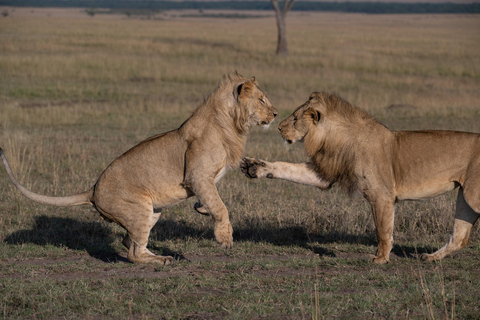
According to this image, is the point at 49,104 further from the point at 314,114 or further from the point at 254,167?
the point at 314,114

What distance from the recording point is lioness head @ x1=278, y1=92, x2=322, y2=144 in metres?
5.04

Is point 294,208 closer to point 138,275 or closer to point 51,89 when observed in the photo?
point 138,275

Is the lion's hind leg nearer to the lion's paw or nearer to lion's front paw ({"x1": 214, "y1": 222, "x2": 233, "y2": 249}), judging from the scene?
lion's front paw ({"x1": 214, "y1": 222, "x2": 233, "y2": 249})

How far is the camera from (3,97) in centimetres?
1557

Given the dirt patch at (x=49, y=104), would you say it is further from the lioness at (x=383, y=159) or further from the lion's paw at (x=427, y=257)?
the lion's paw at (x=427, y=257)

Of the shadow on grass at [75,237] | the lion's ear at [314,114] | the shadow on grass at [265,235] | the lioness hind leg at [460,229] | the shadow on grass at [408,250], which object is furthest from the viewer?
the shadow on grass at [265,235]

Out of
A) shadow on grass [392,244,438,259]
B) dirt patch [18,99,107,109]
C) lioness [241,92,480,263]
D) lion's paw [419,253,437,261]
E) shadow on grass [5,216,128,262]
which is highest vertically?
lioness [241,92,480,263]

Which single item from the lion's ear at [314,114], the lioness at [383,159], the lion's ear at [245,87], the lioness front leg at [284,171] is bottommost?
the lioness front leg at [284,171]

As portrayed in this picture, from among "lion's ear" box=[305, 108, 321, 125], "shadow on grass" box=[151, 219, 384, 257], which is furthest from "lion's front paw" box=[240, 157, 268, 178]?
"shadow on grass" box=[151, 219, 384, 257]

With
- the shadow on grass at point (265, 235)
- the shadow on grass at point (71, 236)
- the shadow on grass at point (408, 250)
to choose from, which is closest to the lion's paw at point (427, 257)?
the shadow on grass at point (408, 250)

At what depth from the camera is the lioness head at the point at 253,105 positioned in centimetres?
503

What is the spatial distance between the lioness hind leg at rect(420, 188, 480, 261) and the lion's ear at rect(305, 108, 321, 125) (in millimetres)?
1283

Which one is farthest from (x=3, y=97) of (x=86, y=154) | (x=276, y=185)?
(x=276, y=185)

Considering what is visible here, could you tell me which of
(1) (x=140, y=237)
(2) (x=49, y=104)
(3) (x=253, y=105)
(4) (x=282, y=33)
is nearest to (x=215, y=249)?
(1) (x=140, y=237)
